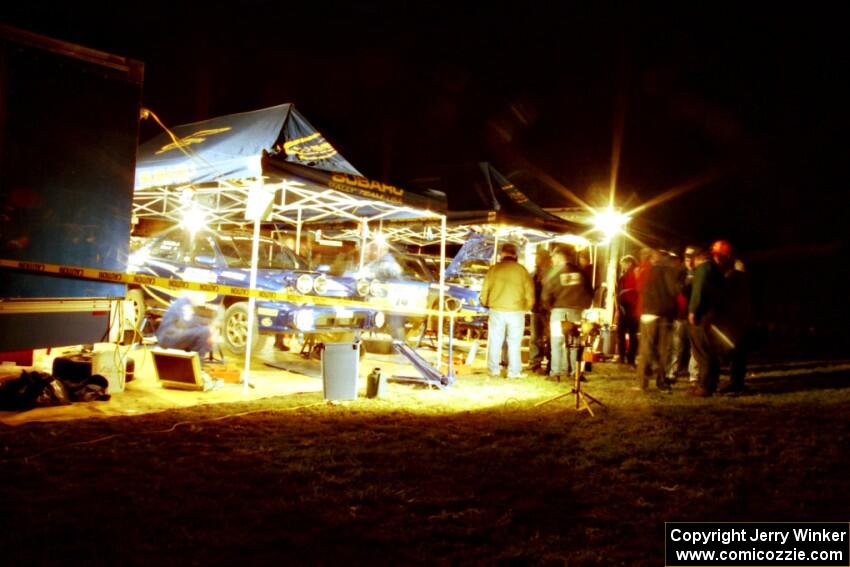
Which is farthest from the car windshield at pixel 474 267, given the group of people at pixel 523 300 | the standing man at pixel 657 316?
the standing man at pixel 657 316

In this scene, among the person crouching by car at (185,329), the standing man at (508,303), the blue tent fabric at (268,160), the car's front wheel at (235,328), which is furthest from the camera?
the car's front wheel at (235,328)

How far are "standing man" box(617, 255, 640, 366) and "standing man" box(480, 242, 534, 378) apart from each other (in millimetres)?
2276

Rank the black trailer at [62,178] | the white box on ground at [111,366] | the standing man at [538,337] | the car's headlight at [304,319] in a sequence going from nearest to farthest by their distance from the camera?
the black trailer at [62,178] < the white box on ground at [111,366] < the car's headlight at [304,319] < the standing man at [538,337]

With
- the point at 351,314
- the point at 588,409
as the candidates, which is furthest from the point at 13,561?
the point at 351,314

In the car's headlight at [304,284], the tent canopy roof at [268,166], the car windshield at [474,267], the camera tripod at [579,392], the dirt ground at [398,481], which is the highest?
the tent canopy roof at [268,166]

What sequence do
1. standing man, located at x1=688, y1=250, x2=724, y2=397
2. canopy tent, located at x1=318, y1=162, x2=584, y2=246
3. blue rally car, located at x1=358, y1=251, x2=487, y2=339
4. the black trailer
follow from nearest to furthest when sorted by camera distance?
the black trailer, standing man, located at x1=688, y1=250, x2=724, y2=397, canopy tent, located at x1=318, y1=162, x2=584, y2=246, blue rally car, located at x1=358, y1=251, x2=487, y2=339

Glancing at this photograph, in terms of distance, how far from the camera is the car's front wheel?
31.1 feet

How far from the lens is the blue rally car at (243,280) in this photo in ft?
30.1

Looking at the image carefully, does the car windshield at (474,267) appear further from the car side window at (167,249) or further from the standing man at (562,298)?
the car side window at (167,249)

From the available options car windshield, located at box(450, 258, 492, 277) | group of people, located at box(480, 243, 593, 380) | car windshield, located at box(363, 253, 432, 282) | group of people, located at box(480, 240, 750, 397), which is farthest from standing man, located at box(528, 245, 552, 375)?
car windshield, located at box(450, 258, 492, 277)

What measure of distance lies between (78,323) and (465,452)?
3636 mm

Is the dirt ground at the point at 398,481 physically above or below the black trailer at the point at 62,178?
below

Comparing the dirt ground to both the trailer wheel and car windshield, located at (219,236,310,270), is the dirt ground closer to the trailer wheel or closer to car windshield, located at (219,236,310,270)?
car windshield, located at (219,236,310,270)

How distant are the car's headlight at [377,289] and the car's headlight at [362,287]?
55 cm
